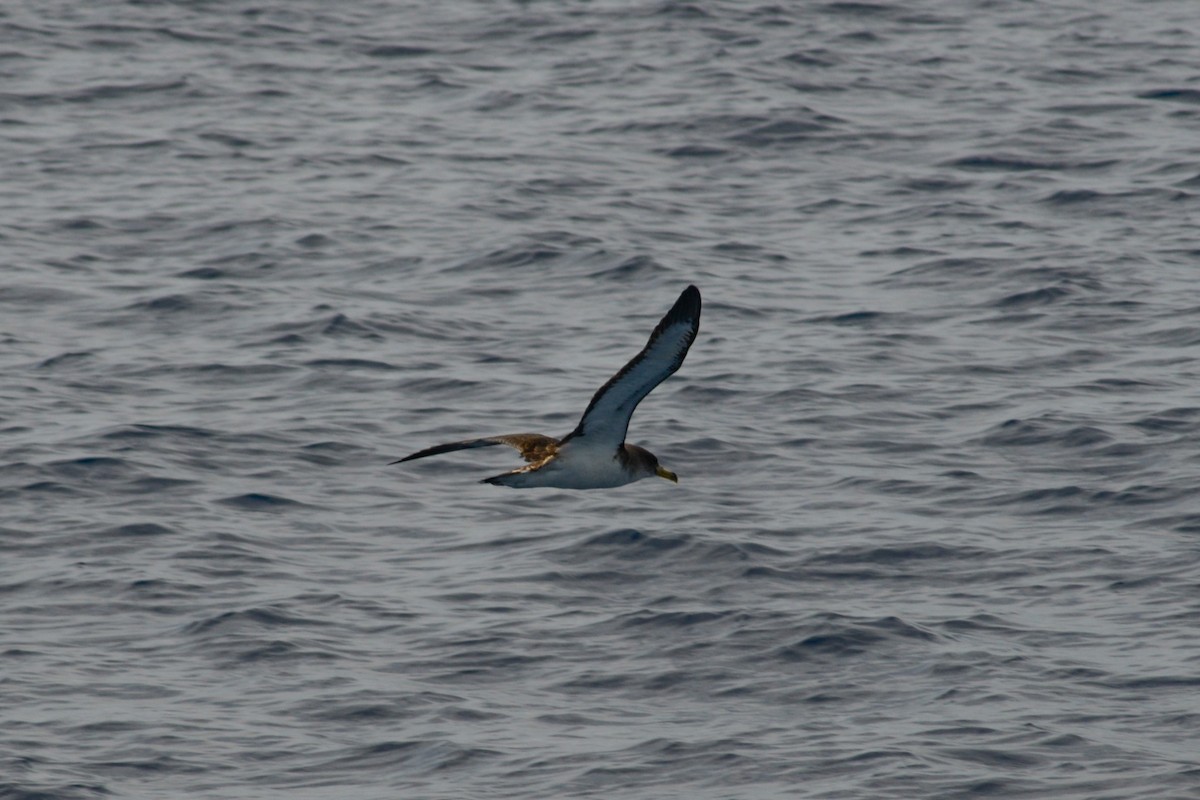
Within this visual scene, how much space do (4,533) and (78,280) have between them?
20.0 feet

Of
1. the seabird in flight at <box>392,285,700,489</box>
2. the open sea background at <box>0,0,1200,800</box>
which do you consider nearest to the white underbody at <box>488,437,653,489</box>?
the seabird in flight at <box>392,285,700,489</box>

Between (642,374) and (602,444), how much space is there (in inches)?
41.9

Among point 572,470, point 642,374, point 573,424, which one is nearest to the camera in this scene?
point 642,374

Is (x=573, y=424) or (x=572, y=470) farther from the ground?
(x=572, y=470)

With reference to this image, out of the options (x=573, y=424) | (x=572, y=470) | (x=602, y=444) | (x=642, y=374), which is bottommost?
(x=573, y=424)

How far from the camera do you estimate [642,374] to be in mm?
10719

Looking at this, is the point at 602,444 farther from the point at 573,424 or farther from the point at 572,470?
the point at 573,424

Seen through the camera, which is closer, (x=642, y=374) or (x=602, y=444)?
(x=642, y=374)

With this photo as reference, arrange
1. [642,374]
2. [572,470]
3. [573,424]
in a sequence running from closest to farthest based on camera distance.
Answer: [642,374]
[572,470]
[573,424]

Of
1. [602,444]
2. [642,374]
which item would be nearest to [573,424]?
[602,444]

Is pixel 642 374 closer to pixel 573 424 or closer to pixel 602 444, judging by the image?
pixel 602 444

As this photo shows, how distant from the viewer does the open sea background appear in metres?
12.1

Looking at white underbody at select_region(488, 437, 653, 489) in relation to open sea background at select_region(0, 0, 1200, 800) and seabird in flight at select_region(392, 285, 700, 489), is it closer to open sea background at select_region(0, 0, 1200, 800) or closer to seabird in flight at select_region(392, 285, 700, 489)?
seabird in flight at select_region(392, 285, 700, 489)

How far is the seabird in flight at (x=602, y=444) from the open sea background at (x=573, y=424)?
64.7 inches
